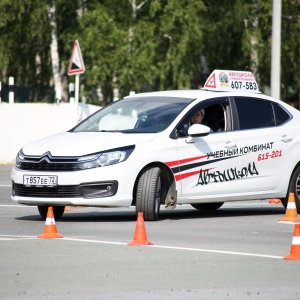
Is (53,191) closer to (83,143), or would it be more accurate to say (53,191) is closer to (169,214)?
(83,143)

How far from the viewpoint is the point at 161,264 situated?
33.3ft

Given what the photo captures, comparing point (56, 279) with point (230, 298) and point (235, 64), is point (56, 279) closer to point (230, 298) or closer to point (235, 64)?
point (230, 298)

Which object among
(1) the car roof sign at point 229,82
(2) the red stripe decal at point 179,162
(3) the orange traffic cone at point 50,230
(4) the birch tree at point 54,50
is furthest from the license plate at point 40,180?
(4) the birch tree at point 54,50

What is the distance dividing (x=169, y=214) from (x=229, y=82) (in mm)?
2038

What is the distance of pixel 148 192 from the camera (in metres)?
14.3

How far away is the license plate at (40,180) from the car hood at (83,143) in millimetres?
289

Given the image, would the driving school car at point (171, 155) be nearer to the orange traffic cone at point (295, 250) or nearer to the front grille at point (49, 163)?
the front grille at point (49, 163)

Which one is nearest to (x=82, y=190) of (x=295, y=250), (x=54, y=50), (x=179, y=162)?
(x=179, y=162)

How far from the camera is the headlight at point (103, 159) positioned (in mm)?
14023

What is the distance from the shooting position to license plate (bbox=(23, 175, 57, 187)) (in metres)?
14.1

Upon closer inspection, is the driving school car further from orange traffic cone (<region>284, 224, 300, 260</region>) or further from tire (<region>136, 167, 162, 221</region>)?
orange traffic cone (<region>284, 224, 300, 260</region>)

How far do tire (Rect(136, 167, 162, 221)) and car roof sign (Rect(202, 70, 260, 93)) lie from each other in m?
2.34

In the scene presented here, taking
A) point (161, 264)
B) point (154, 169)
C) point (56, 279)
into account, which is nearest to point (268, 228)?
point (154, 169)

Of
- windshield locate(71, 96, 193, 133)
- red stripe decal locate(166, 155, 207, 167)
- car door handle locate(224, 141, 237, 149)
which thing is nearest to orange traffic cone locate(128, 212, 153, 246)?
windshield locate(71, 96, 193, 133)
